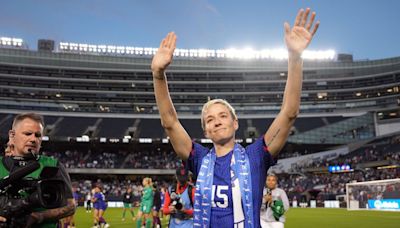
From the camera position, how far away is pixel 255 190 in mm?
3361

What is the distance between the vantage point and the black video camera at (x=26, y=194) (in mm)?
2984

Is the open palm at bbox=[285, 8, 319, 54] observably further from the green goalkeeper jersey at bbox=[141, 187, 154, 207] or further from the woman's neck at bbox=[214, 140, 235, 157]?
the green goalkeeper jersey at bbox=[141, 187, 154, 207]

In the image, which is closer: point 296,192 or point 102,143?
point 296,192

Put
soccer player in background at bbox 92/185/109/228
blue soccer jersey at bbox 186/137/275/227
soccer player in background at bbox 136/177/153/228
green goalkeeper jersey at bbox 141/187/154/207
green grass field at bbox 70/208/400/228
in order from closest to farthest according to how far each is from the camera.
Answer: blue soccer jersey at bbox 186/137/275/227
soccer player in background at bbox 136/177/153/228
green goalkeeper jersey at bbox 141/187/154/207
soccer player in background at bbox 92/185/109/228
green grass field at bbox 70/208/400/228

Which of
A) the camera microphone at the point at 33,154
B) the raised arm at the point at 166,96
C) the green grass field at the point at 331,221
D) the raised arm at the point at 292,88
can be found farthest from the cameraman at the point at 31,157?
the green grass field at the point at 331,221

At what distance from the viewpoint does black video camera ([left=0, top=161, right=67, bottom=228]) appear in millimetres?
2984

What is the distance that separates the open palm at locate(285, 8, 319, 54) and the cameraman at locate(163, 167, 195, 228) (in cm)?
439

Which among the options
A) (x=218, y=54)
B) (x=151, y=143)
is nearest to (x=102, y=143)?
(x=151, y=143)

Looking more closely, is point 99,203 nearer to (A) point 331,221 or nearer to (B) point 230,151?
(A) point 331,221

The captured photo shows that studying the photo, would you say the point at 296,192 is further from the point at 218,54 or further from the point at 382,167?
the point at 218,54

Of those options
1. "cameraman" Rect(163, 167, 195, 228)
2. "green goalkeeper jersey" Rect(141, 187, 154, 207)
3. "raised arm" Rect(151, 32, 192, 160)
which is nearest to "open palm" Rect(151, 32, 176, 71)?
"raised arm" Rect(151, 32, 192, 160)

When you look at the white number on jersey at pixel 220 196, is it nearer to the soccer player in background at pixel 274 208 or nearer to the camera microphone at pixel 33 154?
the camera microphone at pixel 33 154

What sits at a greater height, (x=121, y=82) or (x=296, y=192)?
(x=121, y=82)

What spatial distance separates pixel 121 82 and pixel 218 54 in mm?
20533
